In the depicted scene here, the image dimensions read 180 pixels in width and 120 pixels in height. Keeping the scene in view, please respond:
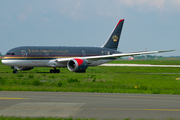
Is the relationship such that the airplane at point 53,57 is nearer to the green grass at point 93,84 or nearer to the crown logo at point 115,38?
the crown logo at point 115,38

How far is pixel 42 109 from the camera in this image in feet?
40.1

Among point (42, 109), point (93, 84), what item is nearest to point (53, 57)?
point (93, 84)

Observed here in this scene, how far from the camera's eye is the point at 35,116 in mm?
10750

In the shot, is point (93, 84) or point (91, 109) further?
point (93, 84)

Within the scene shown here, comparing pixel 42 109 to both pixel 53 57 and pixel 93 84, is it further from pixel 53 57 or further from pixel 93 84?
pixel 53 57

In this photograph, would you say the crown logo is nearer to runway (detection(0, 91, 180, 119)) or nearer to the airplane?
the airplane

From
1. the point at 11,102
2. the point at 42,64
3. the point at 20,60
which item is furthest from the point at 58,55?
the point at 11,102

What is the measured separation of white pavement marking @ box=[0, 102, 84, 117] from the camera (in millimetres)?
11156

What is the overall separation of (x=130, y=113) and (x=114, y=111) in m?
0.73

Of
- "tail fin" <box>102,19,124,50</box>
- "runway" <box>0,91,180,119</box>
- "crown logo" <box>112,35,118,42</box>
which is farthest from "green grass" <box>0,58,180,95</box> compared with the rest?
"crown logo" <box>112,35,118,42</box>

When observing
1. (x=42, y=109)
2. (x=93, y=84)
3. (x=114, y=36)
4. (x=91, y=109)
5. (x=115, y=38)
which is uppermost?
(x=114, y=36)

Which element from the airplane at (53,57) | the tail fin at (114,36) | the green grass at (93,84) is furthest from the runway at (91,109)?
the tail fin at (114,36)

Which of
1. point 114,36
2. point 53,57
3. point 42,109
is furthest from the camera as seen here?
point 114,36

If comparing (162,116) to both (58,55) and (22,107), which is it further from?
(58,55)
